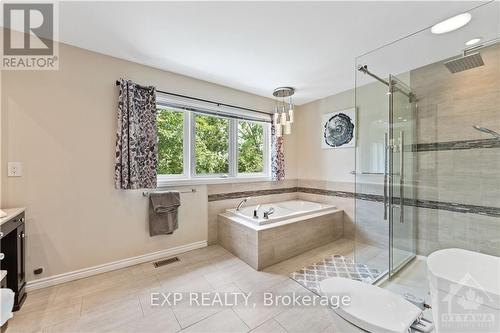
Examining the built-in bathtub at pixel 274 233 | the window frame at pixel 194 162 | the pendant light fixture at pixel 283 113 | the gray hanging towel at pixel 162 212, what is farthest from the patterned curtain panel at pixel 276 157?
the gray hanging towel at pixel 162 212

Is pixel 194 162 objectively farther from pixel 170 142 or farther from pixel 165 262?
pixel 165 262

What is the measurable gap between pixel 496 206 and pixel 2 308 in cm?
377

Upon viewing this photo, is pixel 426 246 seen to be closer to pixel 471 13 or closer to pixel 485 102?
pixel 485 102

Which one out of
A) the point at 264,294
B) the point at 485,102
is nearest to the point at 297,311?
the point at 264,294

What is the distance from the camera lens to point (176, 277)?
2205 millimetres

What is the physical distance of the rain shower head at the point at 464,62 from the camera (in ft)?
6.80

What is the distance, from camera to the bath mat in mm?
2124

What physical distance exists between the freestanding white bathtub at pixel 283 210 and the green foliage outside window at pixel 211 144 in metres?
0.71

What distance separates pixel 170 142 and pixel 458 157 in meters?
3.35

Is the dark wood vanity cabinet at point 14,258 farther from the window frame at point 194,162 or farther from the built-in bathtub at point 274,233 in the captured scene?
the built-in bathtub at point 274,233

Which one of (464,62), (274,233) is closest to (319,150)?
(274,233)

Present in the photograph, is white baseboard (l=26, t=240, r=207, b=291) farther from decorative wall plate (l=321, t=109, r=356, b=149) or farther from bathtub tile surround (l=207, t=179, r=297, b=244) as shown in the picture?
decorative wall plate (l=321, t=109, r=356, b=149)

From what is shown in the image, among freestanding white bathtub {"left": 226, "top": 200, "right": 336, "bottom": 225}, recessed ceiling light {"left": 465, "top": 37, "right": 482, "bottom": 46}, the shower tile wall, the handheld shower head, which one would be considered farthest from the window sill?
recessed ceiling light {"left": 465, "top": 37, "right": 482, "bottom": 46}

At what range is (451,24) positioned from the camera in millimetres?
1774
